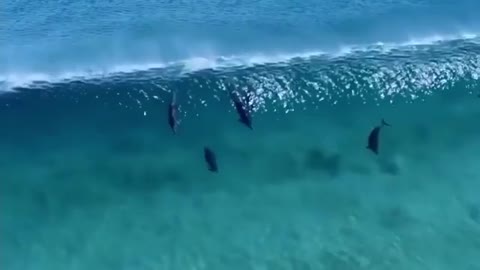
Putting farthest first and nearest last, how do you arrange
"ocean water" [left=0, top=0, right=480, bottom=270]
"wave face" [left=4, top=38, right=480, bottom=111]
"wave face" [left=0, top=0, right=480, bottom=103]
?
"wave face" [left=0, top=0, right=480, bottom=103] < "wave face" [left=4, top=38, right=480, bottom=111] < "ocean water" [left=0, top=0, right=480, bottom=270]

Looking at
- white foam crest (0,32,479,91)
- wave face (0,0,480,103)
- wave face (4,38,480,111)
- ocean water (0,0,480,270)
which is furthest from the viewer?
white foam crest (0,32,479,91)

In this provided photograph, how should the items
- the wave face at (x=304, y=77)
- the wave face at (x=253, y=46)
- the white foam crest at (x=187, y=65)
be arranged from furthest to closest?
the white foam crest at (x=187, y=65)
the wave face at (x=253, y=46)
the wave face at (x=304, y=77)

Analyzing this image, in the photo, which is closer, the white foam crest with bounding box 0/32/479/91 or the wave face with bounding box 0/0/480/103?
the wave face with bounding box 0/0/480/103

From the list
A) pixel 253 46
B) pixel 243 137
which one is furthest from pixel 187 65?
pixel 243 137

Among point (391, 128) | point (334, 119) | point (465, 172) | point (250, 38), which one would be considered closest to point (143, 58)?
point (250, 38)

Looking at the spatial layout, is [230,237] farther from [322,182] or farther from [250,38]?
Result: [250,38]
